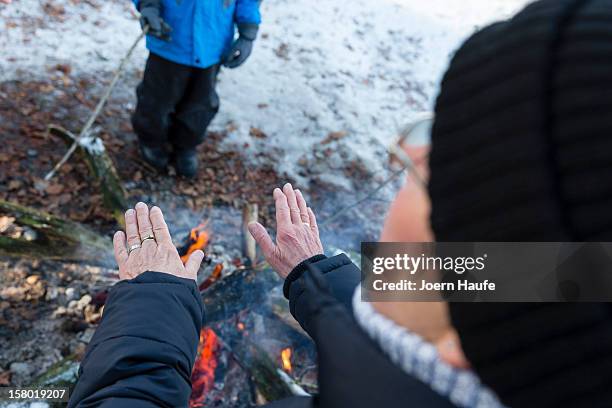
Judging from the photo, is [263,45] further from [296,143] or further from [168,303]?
[168,303]

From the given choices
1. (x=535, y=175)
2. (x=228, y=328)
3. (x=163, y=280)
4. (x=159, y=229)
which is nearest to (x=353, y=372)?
(x=535, y=175)

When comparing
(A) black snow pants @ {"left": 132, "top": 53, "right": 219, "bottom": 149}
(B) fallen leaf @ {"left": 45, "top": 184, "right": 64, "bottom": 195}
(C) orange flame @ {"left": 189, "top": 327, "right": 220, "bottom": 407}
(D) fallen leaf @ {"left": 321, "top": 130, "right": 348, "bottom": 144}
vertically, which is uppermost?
(A) black snow pants @ {"left": 132, "top": 53, "right": 219, "bottom": 149}

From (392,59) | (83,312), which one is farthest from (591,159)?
(392,59)

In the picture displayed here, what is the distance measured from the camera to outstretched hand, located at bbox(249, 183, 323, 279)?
2146 millimetres

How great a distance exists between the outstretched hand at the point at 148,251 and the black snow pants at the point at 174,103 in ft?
6.61

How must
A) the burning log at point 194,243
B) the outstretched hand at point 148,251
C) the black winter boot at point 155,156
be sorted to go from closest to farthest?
the outstretched hand at point 148,251 < the burning log at point 194,243 < the black winter boot at point 155,156

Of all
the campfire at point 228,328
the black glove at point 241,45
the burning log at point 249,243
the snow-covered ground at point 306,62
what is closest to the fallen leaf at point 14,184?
the campfire at point 228,328

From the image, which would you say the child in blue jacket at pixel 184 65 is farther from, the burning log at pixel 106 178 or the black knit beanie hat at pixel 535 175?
the black knit beanie hat at pixel 535 175

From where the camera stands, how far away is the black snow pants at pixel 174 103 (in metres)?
3.76

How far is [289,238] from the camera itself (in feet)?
7.11

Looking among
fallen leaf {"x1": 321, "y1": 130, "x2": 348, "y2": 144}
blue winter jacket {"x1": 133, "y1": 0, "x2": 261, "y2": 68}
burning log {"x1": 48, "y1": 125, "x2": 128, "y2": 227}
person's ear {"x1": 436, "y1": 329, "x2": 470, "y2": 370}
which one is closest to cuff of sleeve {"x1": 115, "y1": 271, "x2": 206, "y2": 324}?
person's ear {"x1": 436, "y1": 329, "x2": 470, "y2": 370}

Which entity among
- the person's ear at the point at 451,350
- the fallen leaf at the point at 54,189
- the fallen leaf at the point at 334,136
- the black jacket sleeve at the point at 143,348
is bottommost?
the fallen leaf at the point at 54,189

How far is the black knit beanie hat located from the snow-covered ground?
3965mm

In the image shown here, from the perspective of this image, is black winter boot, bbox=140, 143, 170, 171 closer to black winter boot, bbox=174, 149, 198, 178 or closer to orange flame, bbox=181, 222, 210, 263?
black winter boot, bbox=174, 149, 198, 178
